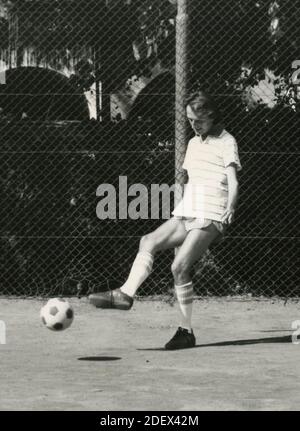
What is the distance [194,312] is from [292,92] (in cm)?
245

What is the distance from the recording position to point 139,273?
855 cm

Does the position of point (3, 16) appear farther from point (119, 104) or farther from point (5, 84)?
point (119, 104)

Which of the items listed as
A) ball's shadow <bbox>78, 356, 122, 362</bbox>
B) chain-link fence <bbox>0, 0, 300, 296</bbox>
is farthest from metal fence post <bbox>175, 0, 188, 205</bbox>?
ball's shadow <bbox>78, 356, 122, 362</bbox>

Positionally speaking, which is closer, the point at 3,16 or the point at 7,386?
the point at 7,386

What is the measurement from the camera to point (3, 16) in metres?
11.5

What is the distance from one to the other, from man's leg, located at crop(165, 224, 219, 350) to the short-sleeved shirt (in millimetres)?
139

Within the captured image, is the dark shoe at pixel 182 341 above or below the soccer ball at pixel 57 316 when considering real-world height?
below

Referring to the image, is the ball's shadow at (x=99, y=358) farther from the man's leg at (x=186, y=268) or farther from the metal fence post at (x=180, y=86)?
the metal fence post at (x=180, y=86)

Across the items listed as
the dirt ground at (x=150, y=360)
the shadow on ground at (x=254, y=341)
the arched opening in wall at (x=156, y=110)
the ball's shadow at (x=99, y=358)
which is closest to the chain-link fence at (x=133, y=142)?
the arched opening in wall at (x=156, y=110)

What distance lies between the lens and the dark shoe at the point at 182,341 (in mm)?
8547

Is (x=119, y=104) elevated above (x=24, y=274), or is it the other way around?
(x=119, y=104)
